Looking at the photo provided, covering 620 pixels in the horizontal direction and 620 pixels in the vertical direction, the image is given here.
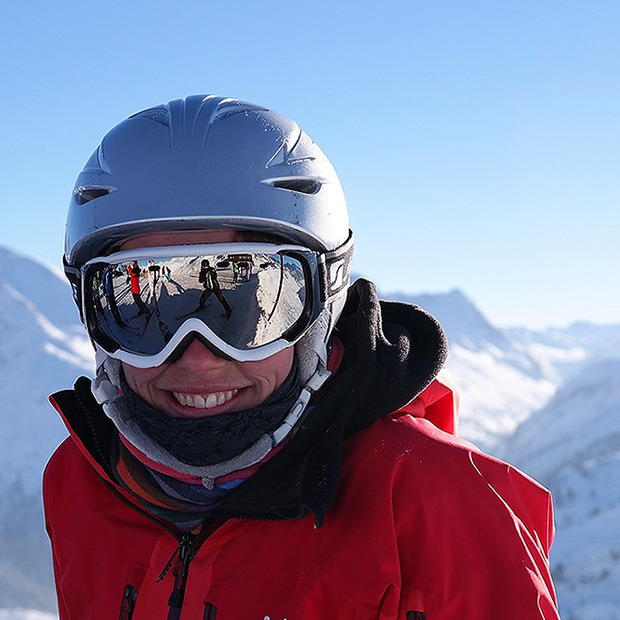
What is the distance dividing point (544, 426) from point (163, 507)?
60899mm

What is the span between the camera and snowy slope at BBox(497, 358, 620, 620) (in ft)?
45.1

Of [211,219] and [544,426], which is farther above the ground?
[211,219]

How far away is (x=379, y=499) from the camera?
191 centimetres

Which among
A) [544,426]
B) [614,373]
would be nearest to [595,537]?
[544,426]

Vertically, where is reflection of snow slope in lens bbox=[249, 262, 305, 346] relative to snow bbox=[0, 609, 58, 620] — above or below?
above

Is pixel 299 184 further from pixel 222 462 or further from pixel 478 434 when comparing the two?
pixel 478 434

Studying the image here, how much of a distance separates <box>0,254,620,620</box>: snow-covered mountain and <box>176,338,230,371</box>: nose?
36.9 feet

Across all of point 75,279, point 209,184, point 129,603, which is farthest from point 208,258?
point 129,603

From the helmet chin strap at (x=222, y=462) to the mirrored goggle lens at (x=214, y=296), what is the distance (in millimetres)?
119

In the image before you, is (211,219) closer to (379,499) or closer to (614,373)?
(379,499)

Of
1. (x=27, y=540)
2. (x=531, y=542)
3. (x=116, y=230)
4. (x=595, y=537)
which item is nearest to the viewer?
(x=531, y=542)

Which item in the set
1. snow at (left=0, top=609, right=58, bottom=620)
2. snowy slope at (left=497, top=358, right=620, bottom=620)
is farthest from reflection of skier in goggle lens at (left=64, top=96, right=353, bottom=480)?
snowy slope at (left=497, top=358, right=620, bottom=620)

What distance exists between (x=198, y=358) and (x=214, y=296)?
0.53 feet

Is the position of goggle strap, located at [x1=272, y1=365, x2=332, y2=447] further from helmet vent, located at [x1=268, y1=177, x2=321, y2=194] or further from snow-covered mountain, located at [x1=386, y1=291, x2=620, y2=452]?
snow-covered mountain, located at [x1=386, y1=291, x2=620, y2=452]
